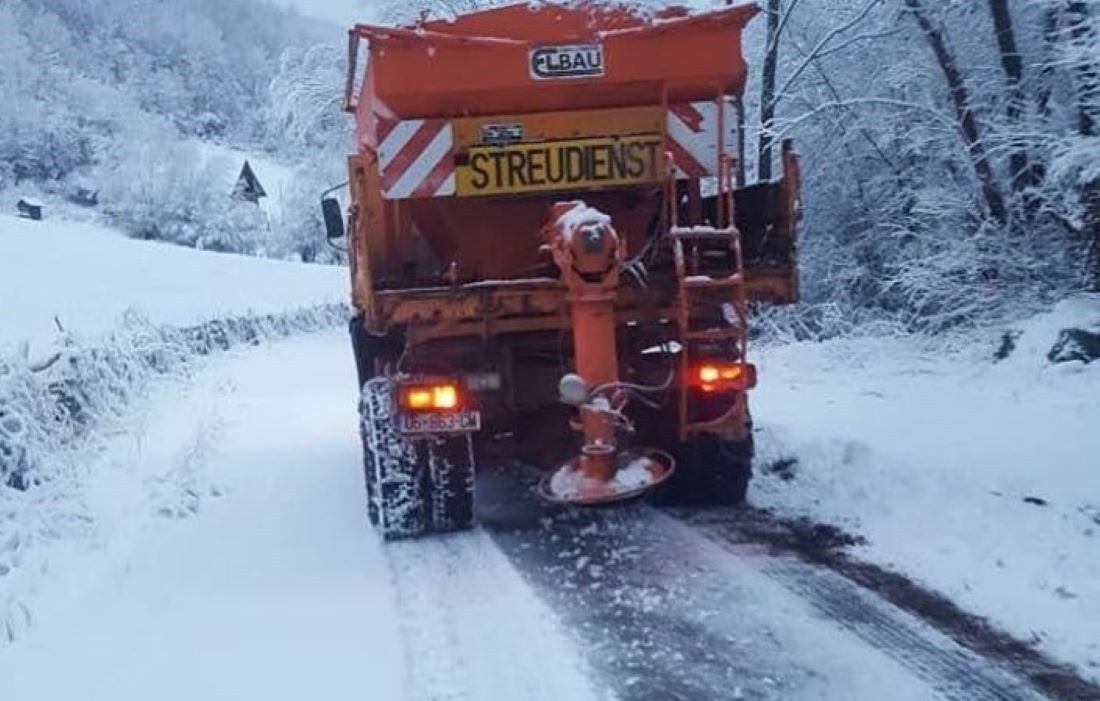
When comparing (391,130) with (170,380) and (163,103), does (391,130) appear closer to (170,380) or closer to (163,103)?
(170,380)

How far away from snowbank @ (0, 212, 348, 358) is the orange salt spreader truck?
8.99m

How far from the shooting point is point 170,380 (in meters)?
15.3

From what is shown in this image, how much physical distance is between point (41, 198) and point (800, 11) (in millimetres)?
54939

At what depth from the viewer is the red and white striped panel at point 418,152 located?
5.95 metres

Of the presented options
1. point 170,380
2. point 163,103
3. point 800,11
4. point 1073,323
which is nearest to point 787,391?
point 1073,323

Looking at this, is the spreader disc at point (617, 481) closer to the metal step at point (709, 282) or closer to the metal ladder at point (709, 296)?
the metal ladder at point (709, 296)

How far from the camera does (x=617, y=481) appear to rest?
16.9 feet

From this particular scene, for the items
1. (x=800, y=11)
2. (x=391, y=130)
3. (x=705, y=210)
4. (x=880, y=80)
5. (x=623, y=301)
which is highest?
(x=800, y=11)

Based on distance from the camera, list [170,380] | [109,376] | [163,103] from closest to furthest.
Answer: [109,376] < [170,380] < [163,103]

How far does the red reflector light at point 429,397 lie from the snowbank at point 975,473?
2012 mm

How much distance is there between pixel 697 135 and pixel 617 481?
7.09 ft

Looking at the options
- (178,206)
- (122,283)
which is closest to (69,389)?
(122,283)

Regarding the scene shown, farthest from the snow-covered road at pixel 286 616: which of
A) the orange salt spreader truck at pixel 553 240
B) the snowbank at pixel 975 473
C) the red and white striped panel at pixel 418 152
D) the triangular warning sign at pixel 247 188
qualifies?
the triangular warning sign at pixel 247 188

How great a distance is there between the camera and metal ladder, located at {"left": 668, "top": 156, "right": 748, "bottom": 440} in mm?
5402
